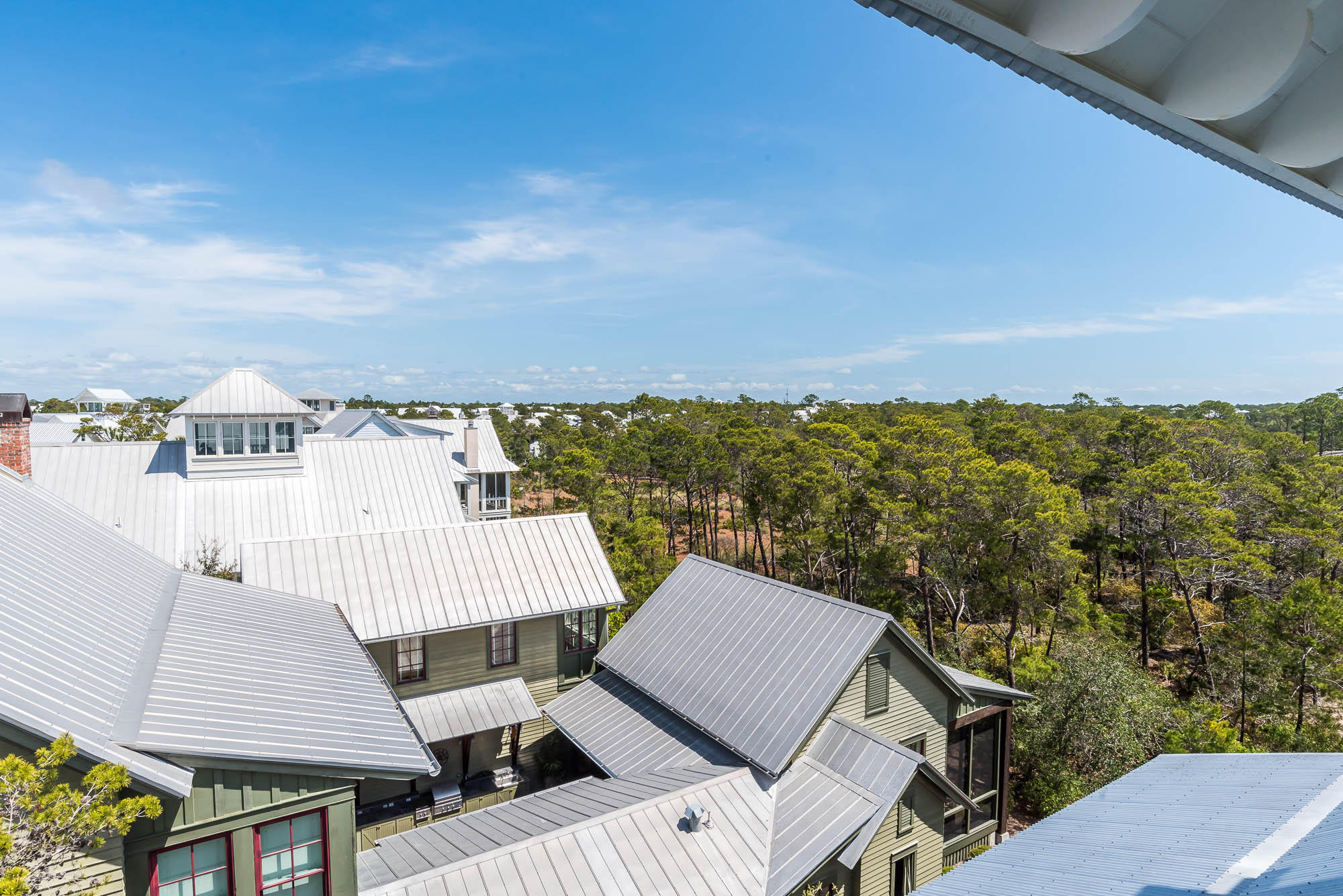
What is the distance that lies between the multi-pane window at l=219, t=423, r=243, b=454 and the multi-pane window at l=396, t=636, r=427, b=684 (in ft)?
38.3

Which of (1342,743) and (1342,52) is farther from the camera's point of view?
(1342,743)

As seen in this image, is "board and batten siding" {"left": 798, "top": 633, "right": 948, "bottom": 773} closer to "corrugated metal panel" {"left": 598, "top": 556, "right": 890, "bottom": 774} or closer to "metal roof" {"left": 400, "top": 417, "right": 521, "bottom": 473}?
"corrugated metal panel" {"left": 598, "top": 556, "right": 890, "bottom": 774}

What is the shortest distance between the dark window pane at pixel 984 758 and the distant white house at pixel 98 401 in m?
102

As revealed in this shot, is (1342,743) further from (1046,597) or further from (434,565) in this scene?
(434,565)

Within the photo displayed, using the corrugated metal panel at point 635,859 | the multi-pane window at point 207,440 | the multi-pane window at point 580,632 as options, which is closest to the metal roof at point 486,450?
the multi-pane window at point 207,440

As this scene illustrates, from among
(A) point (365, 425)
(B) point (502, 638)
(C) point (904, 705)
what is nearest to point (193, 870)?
(B) point (502, 638)

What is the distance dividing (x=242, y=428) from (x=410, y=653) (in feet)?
39.6

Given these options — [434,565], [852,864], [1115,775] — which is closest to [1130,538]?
[1115,775]

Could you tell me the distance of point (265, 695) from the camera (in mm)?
7402

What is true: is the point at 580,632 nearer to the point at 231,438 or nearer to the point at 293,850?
the point at 293,850

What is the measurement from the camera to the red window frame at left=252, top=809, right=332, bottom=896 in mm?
6523

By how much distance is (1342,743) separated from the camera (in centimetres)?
1630

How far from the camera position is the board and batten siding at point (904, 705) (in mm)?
11523

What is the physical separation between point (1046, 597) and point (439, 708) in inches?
901
